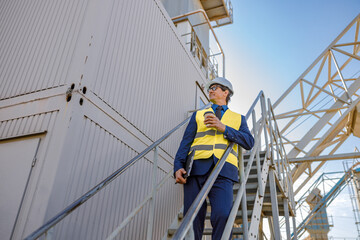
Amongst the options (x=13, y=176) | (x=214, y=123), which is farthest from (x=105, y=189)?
(x=214, y=123)

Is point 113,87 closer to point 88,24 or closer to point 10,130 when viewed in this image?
point 88,24

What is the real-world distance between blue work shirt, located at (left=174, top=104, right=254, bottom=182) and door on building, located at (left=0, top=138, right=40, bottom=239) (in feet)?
5.57

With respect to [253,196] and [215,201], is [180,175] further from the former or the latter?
[253,196]

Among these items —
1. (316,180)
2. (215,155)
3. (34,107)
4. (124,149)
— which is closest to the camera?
(215,155)

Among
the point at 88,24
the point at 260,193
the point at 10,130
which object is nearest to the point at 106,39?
the point at 88,24

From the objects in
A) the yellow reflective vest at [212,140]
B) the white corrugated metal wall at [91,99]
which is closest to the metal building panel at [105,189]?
the white corrugated metal wall at [91,99]

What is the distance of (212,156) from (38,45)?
3136 millimetres

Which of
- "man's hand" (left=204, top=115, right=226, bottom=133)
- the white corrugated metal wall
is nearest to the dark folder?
"man's hand" (left=204, top=115, right=226, bottom=133)

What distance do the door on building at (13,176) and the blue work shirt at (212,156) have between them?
1.70 meters

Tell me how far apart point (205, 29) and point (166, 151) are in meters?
8.58

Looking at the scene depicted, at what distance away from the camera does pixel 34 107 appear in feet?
12.0

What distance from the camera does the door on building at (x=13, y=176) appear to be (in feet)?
9.93

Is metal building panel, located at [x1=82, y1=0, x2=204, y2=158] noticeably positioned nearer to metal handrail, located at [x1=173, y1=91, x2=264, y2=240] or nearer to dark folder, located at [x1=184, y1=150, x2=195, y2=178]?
dark folder, located at [x1=184, y1=150, x2=195, y2=178]

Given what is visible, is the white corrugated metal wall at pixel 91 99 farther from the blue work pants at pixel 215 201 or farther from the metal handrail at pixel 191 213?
the metal handrail at pixel 191 213
